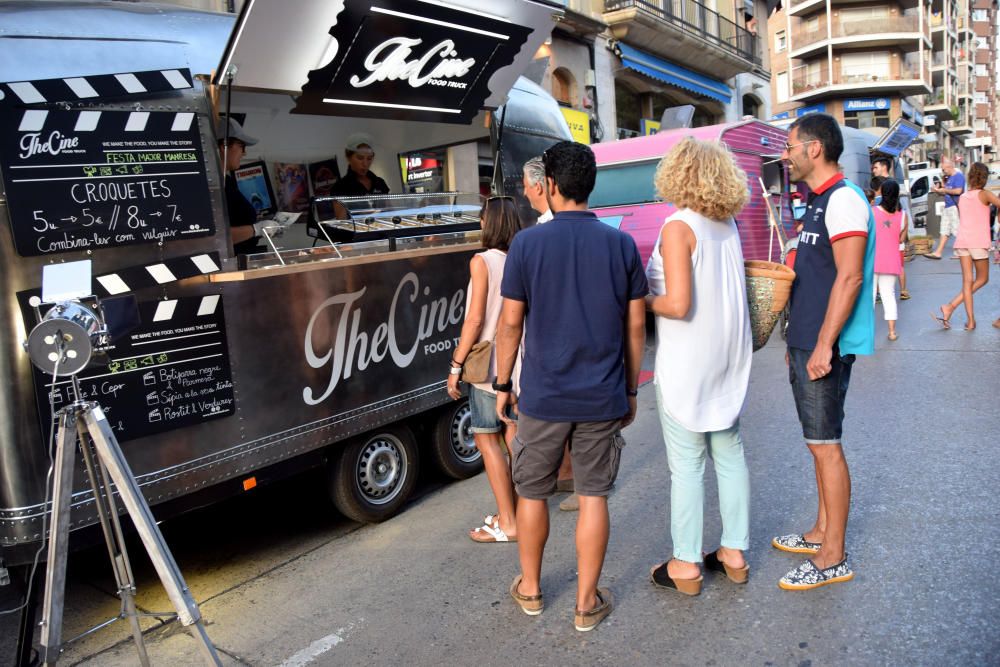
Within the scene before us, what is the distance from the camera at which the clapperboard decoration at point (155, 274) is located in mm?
3334

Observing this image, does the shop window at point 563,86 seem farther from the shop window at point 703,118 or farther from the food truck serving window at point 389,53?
the food truck serving window at point 389,53

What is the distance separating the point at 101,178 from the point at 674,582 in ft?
10.0

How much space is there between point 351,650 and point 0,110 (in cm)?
256

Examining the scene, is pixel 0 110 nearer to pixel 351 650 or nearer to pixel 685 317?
pixel 351 650

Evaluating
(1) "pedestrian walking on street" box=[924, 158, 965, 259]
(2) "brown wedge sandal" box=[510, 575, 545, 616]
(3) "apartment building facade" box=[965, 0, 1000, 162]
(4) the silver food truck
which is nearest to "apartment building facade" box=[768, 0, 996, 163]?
(3) "apartment building facade" box=[965, 0, 1000, 162]

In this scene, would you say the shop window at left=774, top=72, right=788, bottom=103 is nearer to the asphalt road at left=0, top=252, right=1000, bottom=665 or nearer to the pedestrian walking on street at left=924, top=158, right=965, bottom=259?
the pedestrian walking on street at left=924, top=158, right=965, bottom=259

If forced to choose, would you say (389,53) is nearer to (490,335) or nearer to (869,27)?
(490,335)

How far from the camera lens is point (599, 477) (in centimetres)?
311

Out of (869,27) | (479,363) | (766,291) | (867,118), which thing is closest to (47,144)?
A: (479,363)

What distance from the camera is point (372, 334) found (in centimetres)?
454

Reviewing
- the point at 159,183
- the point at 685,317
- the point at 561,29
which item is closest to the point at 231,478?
the point at 159,183

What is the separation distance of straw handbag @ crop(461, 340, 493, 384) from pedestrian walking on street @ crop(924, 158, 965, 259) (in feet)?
35.2

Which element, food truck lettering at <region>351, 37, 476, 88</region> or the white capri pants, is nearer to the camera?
food truck lettering at <region>351, 37, 476, 88</region>

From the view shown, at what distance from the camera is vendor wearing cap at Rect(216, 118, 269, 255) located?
4098mm
